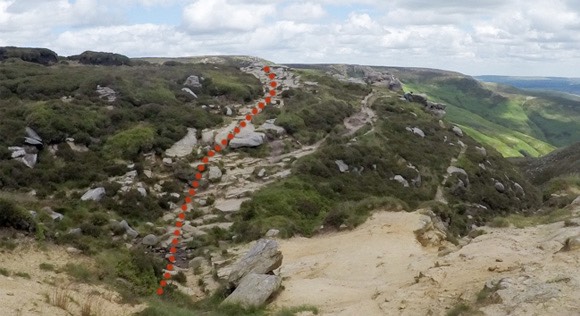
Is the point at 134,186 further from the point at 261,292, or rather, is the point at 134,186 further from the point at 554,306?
the point at 554,306

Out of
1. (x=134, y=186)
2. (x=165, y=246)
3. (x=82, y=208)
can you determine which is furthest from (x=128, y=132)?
(x=165, y=246)

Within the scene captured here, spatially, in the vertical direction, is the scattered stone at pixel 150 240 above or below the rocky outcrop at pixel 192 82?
below

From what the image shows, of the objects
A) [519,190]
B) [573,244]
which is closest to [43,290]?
[573,244]

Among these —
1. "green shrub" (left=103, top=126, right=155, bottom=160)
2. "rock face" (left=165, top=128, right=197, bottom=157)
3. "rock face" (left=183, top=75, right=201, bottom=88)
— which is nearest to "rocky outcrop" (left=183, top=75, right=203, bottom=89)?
"rock face" (left=183, top=75, right=201, bottom=88)

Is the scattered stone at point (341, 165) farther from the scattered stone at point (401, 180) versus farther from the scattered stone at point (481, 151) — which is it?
the scattered stone at point (481, 151)

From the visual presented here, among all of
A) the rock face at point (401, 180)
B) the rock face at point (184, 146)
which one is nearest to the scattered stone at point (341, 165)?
the rock face at point (401, 180)

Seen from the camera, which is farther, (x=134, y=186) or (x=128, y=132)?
(x=128, y=132)

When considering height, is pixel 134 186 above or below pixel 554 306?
below
